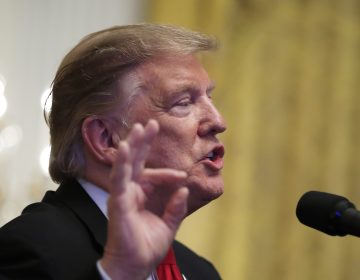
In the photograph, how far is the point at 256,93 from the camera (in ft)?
11.3

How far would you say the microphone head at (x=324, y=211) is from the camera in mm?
1294

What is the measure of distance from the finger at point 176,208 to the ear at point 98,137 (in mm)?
478

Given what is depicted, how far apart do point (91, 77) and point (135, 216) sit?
64cm

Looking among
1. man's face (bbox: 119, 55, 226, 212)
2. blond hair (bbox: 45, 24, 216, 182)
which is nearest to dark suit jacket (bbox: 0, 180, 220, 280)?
blond hair (bbox: 45, 24, 216, 182)

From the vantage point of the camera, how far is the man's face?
167 cm

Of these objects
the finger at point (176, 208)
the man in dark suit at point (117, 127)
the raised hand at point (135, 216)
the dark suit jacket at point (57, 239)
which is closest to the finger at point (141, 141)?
the raised hand at point (135, 216)

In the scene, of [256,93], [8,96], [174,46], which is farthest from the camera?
[256,93]

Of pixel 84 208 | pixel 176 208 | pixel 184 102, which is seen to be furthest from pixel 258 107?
pixel 176 208

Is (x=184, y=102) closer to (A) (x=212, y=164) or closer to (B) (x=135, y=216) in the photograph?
(A) (x=212, y=164)

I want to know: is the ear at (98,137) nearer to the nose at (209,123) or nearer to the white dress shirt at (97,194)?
the white dress shirt at (97,194)

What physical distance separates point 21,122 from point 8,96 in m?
0.13

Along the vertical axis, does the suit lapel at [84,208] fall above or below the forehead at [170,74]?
below

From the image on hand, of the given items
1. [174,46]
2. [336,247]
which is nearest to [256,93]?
[336,247]

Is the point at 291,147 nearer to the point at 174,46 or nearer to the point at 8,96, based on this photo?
the point at 8,96
